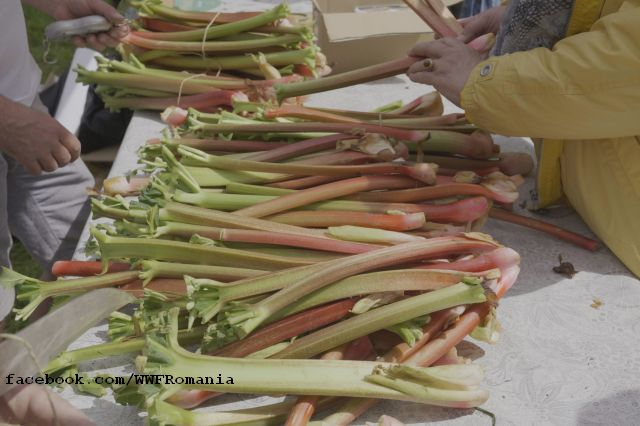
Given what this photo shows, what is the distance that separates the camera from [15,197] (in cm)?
288

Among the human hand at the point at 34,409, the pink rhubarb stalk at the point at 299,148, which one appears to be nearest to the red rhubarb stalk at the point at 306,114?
the pink rhubarb stalk at the point at 299,148

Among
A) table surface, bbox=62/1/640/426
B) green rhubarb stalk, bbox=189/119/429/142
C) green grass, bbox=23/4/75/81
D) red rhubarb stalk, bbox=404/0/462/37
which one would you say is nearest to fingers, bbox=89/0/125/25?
green rhubarb stalk, bbox=189/119/429/142

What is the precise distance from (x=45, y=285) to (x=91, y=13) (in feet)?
4.58

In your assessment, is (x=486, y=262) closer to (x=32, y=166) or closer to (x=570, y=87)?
(x=570, y=87)

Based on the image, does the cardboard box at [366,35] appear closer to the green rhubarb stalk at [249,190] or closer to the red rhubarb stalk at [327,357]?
the green rhubarb stalk at [249,190]

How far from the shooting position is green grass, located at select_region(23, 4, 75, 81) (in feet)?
16.8

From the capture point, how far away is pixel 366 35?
3141 millimetres

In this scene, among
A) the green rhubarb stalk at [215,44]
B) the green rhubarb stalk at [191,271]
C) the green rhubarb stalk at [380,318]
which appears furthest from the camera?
the green rhubarb stalk at [215,44]

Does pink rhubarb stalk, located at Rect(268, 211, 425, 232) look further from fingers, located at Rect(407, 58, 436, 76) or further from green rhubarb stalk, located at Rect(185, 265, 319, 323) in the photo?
fingers, located at Rect(407, 58, 436, 76)

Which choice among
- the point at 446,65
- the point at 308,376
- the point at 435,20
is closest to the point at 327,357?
the point at 308,376

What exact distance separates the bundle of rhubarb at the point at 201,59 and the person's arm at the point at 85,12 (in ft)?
0.58

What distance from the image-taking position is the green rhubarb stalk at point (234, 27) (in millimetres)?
3051

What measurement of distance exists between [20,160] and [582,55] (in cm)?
182

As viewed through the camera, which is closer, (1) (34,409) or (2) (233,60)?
(1) (34,409)
